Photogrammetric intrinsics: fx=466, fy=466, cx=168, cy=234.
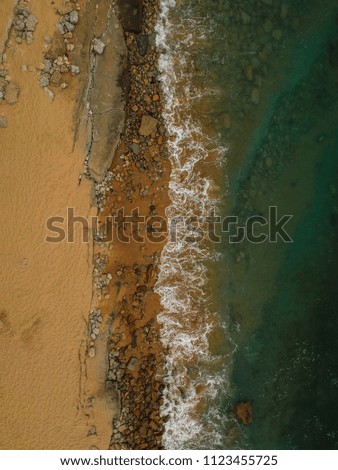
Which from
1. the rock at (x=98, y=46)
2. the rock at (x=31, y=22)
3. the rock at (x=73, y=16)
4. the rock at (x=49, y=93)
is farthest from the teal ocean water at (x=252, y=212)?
the rock at (x=31, y=22)

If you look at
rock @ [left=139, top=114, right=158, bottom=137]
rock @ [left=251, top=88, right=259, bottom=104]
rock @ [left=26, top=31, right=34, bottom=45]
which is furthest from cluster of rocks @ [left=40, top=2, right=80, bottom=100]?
rock @ [left=251, top=88, right=259, bottom=104]

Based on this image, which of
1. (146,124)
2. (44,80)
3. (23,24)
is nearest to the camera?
(23,24)

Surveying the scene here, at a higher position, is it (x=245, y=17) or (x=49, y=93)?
(x=245, y=17)

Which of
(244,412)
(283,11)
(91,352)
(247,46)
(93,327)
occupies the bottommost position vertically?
(244,412)

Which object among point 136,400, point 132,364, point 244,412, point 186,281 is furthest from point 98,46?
point 244,412

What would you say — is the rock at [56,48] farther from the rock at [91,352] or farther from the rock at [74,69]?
the rock at [91,352]

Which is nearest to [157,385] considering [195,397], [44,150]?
Answer: [195,397]

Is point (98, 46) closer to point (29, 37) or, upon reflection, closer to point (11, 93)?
point (29, 37)
